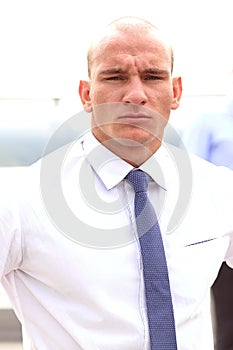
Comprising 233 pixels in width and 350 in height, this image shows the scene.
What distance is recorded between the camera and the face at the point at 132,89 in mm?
866

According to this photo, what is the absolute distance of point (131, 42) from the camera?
2.93 feet

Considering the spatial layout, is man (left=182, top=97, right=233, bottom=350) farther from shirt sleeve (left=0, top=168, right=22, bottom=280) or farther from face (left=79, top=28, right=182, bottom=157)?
shirt sleeve (left=0, top=168, right=22, bottom=280)

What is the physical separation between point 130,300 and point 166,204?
15 centimetres

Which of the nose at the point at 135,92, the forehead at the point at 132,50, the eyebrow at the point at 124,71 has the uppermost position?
the forehead at the point at 132,50

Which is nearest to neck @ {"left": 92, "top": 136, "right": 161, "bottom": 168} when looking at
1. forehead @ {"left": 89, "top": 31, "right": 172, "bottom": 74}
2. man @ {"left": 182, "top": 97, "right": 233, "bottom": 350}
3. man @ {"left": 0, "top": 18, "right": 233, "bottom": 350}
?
man @ {"left": 0, "top": 18, "right": 233, "bottom": 350}

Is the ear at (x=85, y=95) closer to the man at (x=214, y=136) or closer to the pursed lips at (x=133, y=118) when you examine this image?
the pursed lips at (x=133, y=118)

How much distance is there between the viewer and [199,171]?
38.5 inches

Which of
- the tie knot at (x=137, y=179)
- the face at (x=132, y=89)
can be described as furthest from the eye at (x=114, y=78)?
the tie knot at (x=137, y=179)

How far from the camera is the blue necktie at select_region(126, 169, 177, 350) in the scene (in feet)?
2.77

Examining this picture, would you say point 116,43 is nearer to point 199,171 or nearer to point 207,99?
point 199,171

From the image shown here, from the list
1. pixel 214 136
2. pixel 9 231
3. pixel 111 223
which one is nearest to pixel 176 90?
pixel 111 223

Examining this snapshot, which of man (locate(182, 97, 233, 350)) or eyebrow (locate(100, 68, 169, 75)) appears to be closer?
eyebrow (locate(100, 68, 169, 75))

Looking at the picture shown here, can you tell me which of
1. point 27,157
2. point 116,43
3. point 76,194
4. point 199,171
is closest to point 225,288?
point 199,171

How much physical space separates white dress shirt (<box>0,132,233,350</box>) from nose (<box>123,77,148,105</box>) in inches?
3.7
